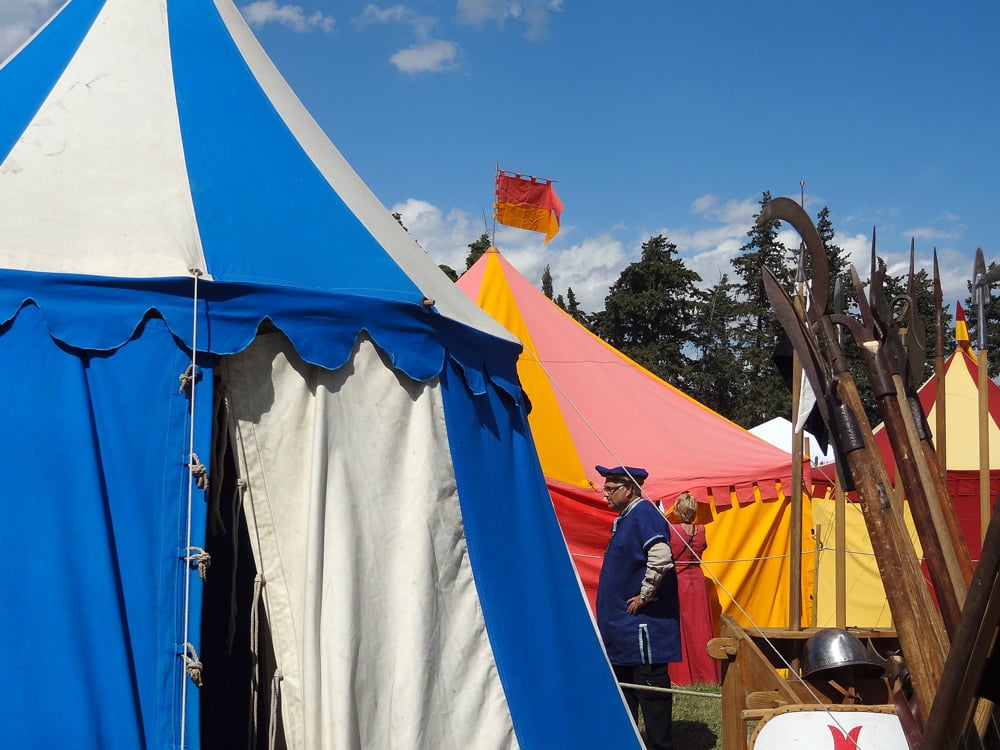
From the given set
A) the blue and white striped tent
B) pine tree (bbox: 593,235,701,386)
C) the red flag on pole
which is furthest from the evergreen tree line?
the blue and white striped tent

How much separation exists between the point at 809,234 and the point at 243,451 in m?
1.63

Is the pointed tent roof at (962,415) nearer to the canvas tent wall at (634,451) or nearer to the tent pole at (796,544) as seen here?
the canvas tent wall at (634,451)

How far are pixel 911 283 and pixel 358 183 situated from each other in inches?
83.7

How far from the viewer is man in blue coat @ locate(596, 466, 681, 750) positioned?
13.5 ft

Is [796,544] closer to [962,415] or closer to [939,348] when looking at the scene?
[939,348]

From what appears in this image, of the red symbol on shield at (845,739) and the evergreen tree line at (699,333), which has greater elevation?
the evergreen tree line at (699,333)

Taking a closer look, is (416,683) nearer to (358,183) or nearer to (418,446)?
(418,446)

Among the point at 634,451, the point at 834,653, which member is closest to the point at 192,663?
the point at 834,653

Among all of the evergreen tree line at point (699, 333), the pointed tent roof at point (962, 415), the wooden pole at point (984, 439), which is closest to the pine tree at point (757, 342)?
the evergreen tree line at point (699, 333)

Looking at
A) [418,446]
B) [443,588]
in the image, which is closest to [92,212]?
[418,446]

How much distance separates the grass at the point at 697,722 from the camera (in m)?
4.92

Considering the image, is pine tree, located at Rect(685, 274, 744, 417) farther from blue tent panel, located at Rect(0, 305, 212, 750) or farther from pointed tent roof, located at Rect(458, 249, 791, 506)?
blue tent panel, located at Rect(0, 305, 212, 750)

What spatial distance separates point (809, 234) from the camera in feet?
7.51

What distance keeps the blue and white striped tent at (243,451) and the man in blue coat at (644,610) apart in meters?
0.96
